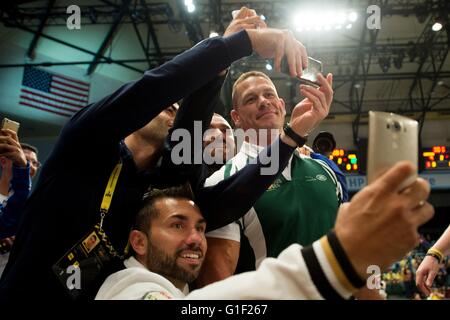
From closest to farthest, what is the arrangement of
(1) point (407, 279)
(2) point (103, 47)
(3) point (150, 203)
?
(3) point (150, 203)
(1) point (407, 279)
(2) point (103, 47)

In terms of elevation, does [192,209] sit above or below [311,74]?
below

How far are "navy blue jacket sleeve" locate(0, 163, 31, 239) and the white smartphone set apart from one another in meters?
2.10

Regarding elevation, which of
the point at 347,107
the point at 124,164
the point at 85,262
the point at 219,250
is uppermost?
the point at 124,164

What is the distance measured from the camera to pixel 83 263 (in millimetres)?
→ 1289

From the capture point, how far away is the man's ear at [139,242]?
4.88 feet

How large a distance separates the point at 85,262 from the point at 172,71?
69 cm

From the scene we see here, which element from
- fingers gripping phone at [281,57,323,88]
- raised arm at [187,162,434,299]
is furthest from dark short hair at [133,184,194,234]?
raised arm at [187,162,434,299]

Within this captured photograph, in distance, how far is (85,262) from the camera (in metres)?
1.29

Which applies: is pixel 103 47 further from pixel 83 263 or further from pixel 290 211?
pixel 83 263

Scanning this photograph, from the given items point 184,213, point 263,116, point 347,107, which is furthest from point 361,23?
point 184,213

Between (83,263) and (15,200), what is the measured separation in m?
1.37

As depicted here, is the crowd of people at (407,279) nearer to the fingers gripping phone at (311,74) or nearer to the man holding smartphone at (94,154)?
the fingers gripping phone at (311,74)

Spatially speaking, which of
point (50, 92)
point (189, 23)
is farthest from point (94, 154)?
point (50, 92)
